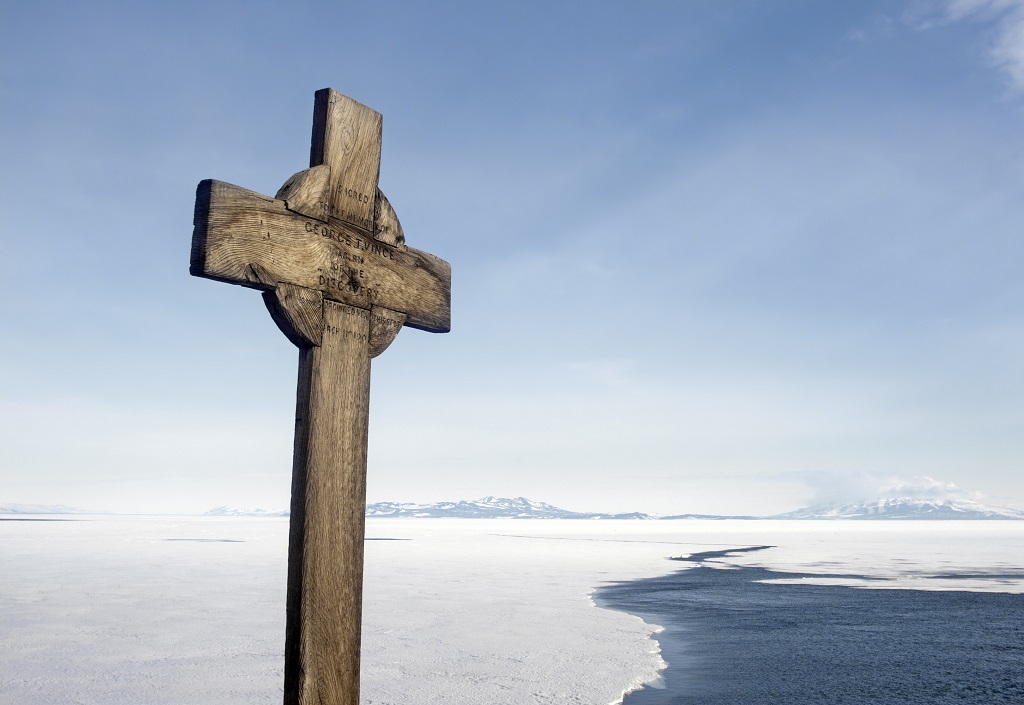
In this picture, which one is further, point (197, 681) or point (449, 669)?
point (449, 669)

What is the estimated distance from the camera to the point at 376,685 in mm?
7402

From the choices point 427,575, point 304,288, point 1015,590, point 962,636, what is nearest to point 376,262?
point 304,288

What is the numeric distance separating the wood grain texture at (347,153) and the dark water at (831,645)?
581 cm

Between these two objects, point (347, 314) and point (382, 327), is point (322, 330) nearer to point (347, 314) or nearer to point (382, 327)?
point (347, 314)

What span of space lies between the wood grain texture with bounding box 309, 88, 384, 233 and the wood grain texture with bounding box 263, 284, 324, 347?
35 centimetres

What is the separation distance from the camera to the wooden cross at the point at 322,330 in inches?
99.4

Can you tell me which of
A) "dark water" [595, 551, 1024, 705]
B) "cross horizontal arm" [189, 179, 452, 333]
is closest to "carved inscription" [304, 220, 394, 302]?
"cross horizontal arm" [189, 179, 452, 333]

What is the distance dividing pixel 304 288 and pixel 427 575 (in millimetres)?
17355

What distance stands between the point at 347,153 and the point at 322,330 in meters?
0.69

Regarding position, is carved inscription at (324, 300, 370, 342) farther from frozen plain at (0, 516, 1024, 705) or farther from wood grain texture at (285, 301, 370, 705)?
frozen plain at (0, 516, 1024, 705)

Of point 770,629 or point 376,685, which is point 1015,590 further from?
point 376,685

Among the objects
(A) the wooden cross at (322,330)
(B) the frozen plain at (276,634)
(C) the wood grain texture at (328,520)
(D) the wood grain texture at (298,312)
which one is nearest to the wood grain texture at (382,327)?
(A) the wooden cross at (322,330)

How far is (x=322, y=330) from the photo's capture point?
106 inches

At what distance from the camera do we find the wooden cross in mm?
2525
